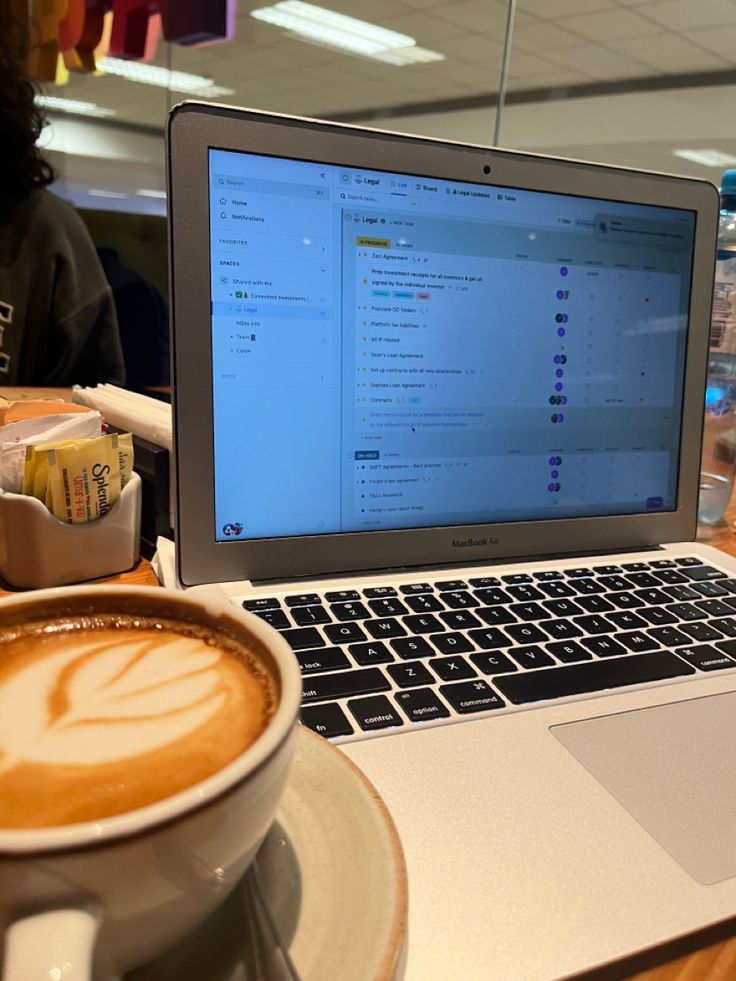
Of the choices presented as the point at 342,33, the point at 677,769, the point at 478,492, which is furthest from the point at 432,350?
the point at 342,33

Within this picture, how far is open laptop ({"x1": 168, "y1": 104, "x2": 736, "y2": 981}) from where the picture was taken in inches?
12.5

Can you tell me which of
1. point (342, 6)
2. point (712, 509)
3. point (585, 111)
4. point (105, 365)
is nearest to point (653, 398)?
point (712, 509)

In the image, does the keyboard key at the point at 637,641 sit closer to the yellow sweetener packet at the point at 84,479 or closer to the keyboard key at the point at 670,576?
the keyboard key at the point at 670,576

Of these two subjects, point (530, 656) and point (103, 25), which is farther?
point (103, 25)

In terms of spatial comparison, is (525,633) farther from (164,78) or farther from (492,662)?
(164,78)

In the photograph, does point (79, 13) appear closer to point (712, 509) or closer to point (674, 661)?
point (712, 509)

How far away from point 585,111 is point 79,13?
10.9ft

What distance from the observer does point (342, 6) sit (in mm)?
3832

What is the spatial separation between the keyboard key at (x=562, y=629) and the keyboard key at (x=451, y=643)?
0.21ft

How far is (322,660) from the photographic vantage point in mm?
422

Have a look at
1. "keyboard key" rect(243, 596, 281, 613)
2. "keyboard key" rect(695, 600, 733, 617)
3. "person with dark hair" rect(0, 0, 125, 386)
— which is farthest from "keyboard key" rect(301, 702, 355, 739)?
"person with dark hair" rect(0, 0, 125, 386)

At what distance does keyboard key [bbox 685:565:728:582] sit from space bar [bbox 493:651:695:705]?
150mm

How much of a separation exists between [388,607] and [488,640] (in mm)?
72

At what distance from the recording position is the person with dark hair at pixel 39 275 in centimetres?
140
